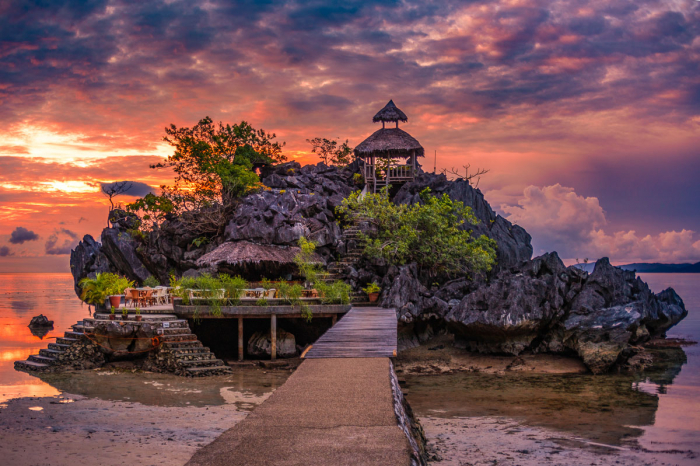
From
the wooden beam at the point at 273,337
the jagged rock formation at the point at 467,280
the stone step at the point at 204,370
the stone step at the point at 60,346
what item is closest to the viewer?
the stone step at the point at 204,370

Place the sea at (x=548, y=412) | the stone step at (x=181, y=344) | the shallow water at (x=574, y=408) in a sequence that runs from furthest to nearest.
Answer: the stone step at (x=181, y=344), the shallow water at (x=574, y=408), the sea at (x=548, y=412)

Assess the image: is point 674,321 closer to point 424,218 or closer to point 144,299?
point 424,218

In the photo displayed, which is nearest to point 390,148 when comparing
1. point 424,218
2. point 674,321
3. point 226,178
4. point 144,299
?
point 226,178

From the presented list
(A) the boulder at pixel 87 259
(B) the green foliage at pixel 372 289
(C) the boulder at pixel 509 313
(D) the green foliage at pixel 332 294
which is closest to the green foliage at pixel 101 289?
(D) the green foliage at pixel 332 294

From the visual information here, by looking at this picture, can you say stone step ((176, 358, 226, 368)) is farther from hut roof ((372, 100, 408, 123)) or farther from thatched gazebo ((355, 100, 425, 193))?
hut roof ((372, 100, 408, 123))

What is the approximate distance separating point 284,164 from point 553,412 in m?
28.7

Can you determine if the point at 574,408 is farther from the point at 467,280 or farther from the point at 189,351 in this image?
the point at 189,351

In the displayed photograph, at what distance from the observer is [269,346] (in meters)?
19.5

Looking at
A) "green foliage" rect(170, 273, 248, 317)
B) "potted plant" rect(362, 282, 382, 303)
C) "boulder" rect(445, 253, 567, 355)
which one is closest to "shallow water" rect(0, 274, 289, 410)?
"green foliage" rect(170, 273, 248, 317)

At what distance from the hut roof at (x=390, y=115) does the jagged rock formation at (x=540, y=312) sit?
59.2 feet

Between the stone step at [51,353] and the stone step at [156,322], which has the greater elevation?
the stone step at [156,322]

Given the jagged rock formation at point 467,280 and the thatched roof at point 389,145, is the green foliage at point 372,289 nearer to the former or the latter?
the jagged rock formation at point 467,280

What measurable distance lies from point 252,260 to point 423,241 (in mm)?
7808

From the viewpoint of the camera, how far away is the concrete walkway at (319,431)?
Result: 5516 mm
